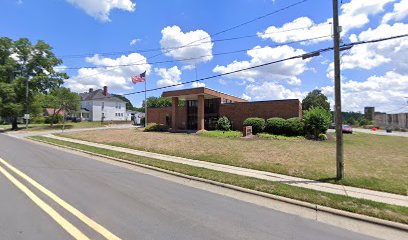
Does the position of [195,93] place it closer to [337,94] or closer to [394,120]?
[337,94]

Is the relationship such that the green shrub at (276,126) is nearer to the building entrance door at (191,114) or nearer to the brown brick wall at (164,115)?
the building entrance door at (191,114)

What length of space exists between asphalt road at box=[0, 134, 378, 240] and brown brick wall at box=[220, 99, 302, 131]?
863 inches

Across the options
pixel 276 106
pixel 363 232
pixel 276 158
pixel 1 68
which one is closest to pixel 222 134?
pixel 276 106

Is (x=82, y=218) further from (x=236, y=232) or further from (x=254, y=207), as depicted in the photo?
(x=254, y=207)

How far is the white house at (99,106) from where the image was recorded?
65694 millimetres

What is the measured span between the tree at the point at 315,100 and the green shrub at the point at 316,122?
5206 centimetres

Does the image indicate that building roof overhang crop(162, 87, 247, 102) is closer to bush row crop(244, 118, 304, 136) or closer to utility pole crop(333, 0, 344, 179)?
bush row crop(244, 118, 304, 136)

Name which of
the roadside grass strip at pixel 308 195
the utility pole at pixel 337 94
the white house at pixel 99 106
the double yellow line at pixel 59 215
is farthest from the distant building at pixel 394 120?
the double yellow line at pixel 59 215

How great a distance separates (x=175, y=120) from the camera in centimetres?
3238

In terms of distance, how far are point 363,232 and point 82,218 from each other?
5.48 meters

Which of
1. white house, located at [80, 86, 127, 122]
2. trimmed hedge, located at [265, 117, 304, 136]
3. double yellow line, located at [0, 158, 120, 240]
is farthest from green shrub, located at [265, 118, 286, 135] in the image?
white house, located at [80, 86, 127, 122]

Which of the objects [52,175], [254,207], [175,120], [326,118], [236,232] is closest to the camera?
[236,232]

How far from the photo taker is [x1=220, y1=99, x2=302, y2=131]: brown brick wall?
27.0 metres

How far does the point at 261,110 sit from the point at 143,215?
25285mm
